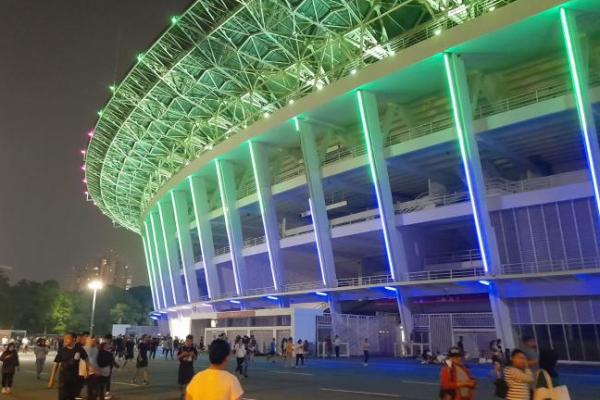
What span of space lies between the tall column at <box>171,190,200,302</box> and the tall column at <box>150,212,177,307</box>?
877 cm

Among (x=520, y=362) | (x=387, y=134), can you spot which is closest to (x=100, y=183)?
(x=387, y=134)

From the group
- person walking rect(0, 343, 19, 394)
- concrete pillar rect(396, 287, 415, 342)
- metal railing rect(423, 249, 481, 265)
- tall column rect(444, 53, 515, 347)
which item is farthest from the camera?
metal railing rect(423, 249, 481, 265)

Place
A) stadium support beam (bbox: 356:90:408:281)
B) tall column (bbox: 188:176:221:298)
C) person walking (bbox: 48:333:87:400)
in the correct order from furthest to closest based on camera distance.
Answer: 1. tall column (bbox: 188:176:221:298)
2. stadium support beam (bbox: 356:90:408:281)
3. person walking (bbox: 48:333:87:400)

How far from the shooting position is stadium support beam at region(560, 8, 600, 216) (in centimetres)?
2228

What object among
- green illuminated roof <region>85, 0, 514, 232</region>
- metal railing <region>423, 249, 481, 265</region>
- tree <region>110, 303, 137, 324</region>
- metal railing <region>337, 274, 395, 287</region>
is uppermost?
green illuminated roof <region>85, 0, 514, 232</region>

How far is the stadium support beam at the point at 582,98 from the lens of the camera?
2228 cm

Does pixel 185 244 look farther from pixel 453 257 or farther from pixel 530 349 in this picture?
pixel 530 349

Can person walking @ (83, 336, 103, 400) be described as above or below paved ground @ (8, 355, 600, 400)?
above

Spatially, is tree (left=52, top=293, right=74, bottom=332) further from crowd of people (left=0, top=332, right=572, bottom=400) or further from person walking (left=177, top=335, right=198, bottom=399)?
person walking (left=177, top=335, right=198, bottom=399)

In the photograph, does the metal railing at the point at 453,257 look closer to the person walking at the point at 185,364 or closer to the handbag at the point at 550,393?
the person walking at the point at 185,364

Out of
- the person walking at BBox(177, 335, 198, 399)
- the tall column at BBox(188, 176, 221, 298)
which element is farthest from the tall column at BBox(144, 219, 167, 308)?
the person walking at BBox(177, 335, 198, 399)

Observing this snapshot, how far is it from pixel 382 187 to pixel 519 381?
23.7 metres

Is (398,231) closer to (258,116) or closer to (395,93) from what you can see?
(395,93)

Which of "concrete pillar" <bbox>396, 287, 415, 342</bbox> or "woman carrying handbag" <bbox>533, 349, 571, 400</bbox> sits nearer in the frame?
"woman carrying handbag" <bbox>533, 349, 571, 400</bbox>
